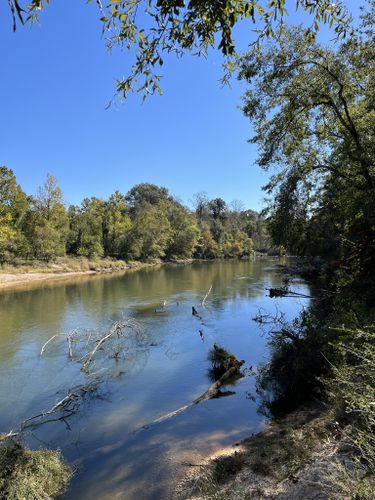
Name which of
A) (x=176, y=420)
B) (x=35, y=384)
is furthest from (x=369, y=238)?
(x=35, y=384)

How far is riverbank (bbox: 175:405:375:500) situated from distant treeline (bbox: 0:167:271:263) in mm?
21457

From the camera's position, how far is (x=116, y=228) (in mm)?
65500

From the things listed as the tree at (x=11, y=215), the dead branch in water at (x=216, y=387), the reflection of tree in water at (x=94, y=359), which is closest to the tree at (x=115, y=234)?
the tree at (x=11, y=215)

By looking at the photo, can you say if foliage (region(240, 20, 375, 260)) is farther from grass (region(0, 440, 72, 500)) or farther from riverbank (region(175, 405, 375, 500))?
grass (region(0, 440, 72, 500))

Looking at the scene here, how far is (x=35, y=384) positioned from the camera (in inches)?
448

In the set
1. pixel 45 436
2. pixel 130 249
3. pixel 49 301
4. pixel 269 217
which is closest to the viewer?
pixel 45 436

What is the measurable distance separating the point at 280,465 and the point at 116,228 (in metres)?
61.8

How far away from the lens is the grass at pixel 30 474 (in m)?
5.56

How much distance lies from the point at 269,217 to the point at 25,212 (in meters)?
42.9

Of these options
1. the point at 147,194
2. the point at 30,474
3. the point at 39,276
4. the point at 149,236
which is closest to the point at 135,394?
the point at 30,474

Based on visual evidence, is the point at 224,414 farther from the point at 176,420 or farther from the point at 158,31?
the point at 158,31

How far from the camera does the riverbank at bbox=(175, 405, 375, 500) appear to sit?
4.52 metres

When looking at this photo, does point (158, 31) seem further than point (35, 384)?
No

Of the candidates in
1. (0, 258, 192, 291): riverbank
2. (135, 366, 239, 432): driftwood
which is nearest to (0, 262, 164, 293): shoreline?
(0, 258, 192, 291): riverbank
